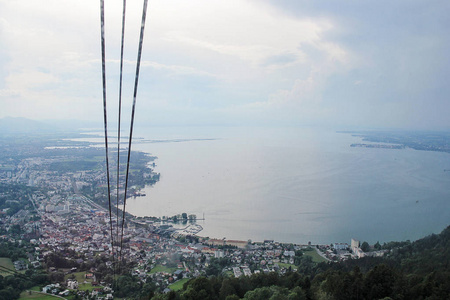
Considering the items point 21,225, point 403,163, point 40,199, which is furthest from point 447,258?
point 403,163

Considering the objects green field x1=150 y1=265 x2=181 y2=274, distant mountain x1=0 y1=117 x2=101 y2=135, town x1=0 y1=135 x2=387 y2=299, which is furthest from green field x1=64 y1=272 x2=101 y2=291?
distant mountain x1=0 y1=117 x2=101 y2=135

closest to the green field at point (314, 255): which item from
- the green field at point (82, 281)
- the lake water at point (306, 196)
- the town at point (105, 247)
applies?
the town at point (105, 247)

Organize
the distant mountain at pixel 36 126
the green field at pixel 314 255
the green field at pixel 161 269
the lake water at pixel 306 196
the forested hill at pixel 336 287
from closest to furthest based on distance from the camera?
the forested hill at pixel 336 287 < the green field at pixel 161 269 < the green field at pixel 314 255 < the lake water at pixel 306 196 < the distant mountain at pixel 36 126

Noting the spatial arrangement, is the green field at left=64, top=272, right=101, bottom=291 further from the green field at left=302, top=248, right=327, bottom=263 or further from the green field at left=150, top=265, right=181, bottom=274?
the green field at left=302, top=248, right=327, bottom=263

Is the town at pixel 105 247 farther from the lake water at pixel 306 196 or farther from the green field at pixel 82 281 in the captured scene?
the lake water at pixel 306 196

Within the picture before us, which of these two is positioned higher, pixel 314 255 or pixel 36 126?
pixel 36 126

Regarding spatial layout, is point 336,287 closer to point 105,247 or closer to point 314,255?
point 314,255

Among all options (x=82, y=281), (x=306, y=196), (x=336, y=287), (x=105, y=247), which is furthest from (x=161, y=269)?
(x=306, y=196)

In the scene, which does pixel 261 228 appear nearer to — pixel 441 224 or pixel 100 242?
pixel 100 242
